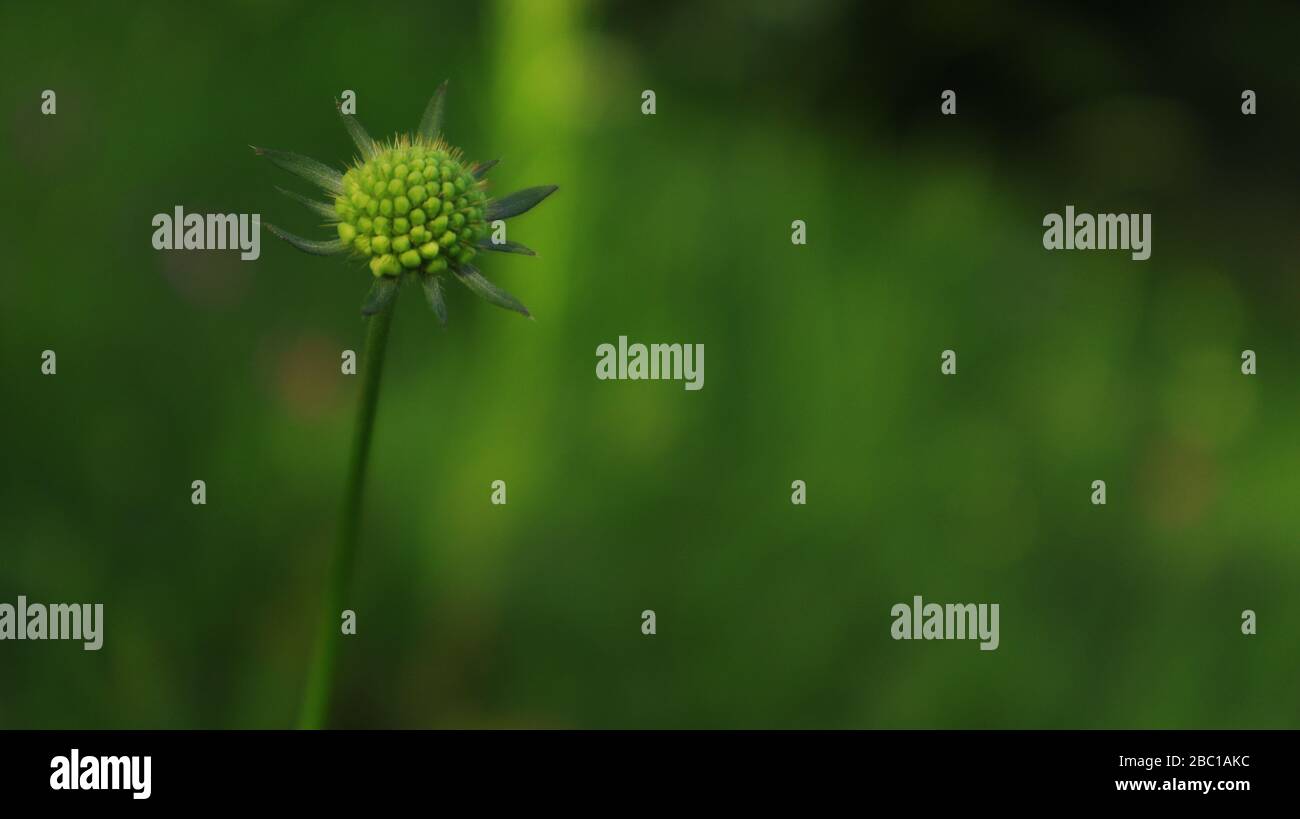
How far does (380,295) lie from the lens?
1.63 ft

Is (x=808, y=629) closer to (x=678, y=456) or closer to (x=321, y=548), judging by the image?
(x=678, y=456)

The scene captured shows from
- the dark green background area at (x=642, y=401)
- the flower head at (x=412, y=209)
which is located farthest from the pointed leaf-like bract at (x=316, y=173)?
the dark green background area at (x=642, y=401)

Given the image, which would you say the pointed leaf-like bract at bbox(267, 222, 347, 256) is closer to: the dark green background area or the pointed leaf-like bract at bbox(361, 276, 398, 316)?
the pointed leaf-like bract at bbox(361, 276, 398, 316)

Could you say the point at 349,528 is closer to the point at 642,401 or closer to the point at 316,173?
the point at 316,173

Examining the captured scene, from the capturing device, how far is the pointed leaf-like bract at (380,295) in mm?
482

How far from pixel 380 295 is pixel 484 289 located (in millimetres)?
39

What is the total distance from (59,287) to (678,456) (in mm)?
509

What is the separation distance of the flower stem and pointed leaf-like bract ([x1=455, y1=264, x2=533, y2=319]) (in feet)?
0.11

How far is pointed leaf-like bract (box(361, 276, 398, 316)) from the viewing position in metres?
0.48

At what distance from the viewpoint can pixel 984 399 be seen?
3.90ft

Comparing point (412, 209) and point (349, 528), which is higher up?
point (412, 209)

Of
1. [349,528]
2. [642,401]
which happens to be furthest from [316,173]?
[642,401]

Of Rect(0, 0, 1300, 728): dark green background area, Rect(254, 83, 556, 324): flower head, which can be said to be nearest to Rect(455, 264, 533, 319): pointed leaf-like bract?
Rect(254, 83, 556, 324): flower head

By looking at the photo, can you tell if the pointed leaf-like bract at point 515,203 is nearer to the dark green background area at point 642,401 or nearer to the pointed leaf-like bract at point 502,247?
the pointed leaf-like bract at point 502,247
